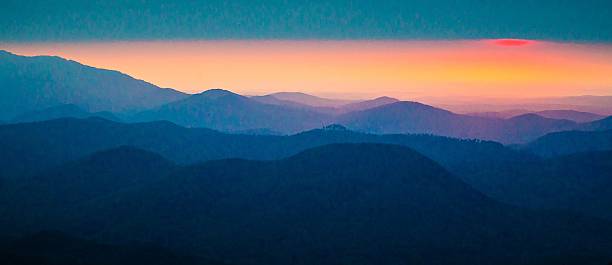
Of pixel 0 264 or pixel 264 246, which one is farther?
pixel 264 246

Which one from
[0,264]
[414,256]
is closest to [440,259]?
[414,256]

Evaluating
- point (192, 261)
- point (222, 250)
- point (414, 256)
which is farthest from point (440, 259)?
point (192, 261)

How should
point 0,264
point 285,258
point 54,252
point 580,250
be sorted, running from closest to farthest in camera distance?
point 0,264 → point 54,252 → point 285,258 → point 580,250

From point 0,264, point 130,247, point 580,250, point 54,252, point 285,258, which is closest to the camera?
point 0,264

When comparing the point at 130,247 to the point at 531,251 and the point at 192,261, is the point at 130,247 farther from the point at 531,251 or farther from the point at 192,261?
the point at 531,251

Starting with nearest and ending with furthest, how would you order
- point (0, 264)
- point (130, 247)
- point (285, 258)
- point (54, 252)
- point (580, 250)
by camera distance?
point (0, 264) < point (54, 252) < point (130, 247) < point (285, 258) < point (580, 250)

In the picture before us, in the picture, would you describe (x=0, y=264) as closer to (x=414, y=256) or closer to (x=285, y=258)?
(x=285, y=258)

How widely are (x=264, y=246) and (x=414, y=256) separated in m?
40.2

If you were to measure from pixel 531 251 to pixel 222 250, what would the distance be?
8571 centimetres

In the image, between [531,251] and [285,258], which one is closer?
[285,258]

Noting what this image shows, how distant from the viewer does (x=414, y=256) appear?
18375cm

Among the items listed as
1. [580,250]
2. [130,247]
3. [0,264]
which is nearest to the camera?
[0,264]

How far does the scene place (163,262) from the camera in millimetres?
138250

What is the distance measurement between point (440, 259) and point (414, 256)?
6.75m
